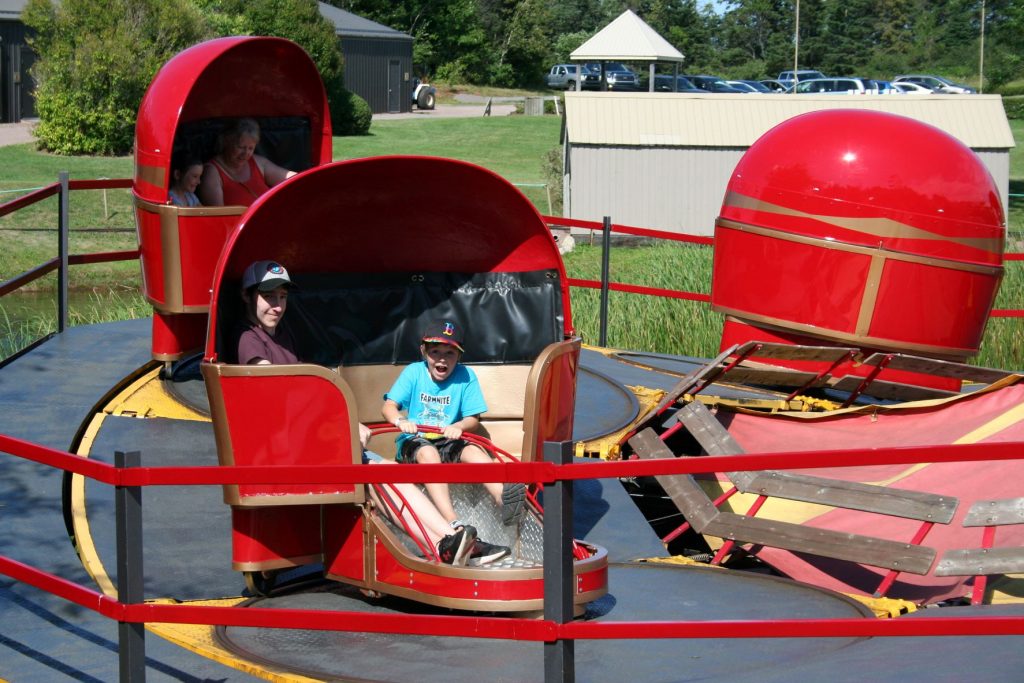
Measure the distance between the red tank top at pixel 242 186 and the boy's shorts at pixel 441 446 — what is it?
4081 millimetres

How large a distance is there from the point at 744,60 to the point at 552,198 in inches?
2015

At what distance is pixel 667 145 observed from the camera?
87.6ft

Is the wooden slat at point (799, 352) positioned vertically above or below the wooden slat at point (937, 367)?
above

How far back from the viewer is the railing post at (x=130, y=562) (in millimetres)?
4004

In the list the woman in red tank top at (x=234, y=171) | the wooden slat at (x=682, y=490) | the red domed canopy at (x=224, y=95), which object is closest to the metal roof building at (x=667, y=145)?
the red domed canopy at (x=224, y=95)

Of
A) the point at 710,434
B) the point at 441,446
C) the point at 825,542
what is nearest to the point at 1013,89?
the point at 710,434

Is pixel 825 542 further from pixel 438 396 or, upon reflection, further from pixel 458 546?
pixel 458 546

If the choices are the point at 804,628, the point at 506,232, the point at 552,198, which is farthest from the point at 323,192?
the point at 552,198

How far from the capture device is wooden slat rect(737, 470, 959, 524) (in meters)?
6.96

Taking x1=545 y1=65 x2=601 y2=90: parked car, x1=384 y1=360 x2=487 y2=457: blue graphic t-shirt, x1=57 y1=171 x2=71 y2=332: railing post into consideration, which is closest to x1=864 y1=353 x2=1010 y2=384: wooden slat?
x1=384 y1=360 x2=487 y2=457: blue graphic t-shirt

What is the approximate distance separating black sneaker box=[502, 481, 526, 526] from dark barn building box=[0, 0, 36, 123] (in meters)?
37.5

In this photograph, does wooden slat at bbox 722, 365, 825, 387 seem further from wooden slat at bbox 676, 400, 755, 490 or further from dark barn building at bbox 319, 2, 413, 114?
dark barn building at bbox 319, 2, 413, 114

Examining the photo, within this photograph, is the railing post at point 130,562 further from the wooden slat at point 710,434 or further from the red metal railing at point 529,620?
the wooden slat at point 710,434

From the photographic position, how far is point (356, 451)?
225 inches
